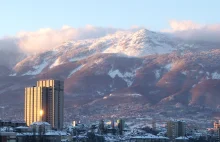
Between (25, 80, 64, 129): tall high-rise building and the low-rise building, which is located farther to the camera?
(25, 80, 64, 129): tall high-rise building

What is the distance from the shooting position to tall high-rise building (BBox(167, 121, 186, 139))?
137 metres

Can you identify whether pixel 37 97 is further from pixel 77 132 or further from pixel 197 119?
pixel 197 119

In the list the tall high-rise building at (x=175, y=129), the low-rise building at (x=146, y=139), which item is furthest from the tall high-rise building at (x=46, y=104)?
the low-rise building at (x=146, y=139)

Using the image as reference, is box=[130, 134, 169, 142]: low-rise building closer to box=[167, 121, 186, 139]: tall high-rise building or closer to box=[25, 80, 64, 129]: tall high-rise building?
box=[167, 121, 186, 139]: tall high-rise building

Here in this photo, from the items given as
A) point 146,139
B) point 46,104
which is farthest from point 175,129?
point 146,139

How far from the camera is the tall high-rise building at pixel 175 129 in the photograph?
137 metres

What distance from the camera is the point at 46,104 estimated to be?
140500 mm

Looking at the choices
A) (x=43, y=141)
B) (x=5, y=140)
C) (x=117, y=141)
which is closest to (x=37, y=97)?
Answer: (x=117, y=141)

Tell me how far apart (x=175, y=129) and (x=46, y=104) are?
62.7ft

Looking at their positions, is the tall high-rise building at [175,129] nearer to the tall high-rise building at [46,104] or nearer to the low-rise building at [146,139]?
the low-rise building at [146,139]

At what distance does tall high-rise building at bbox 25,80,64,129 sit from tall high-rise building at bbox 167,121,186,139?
1559 centimetres

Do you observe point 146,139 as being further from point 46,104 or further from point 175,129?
point 46,104

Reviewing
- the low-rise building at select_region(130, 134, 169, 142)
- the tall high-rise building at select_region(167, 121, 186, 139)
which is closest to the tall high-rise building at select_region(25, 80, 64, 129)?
the tall high-rise building at select_region(167, 121, 186, 139)

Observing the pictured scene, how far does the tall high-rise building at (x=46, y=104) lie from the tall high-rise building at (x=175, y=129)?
15.6 m
